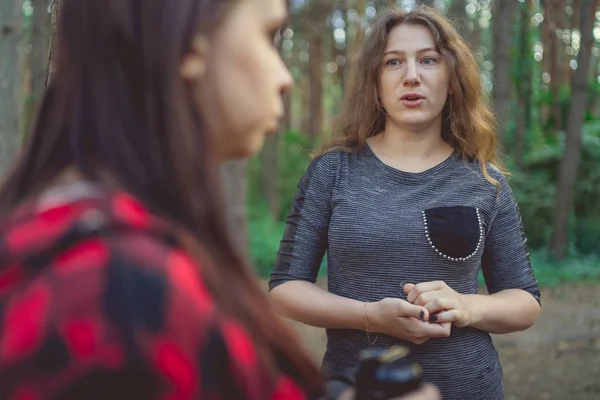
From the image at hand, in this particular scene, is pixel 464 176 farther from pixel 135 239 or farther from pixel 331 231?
pixel 135 239

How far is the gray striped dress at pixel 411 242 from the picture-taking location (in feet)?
6.98

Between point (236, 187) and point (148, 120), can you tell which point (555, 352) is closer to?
point (236, 187)

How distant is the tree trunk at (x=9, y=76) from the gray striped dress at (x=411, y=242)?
8.92ft

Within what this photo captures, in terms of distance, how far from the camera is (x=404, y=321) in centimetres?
200

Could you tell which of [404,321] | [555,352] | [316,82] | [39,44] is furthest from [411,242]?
[316,82]

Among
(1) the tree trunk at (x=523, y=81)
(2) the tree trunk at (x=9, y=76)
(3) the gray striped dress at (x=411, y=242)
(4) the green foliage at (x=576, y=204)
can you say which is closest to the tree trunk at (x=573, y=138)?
(4) the green foliage at (x=576, y=204)

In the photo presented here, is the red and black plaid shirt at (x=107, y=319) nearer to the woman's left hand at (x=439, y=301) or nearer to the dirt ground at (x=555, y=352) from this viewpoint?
the woman's left hand at (x=439, y=301)

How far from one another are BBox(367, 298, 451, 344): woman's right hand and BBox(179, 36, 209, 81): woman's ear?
1.26 metres

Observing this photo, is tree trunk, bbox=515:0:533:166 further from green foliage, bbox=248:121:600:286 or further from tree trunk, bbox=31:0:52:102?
tree trunk, bbox=31:0:52:102

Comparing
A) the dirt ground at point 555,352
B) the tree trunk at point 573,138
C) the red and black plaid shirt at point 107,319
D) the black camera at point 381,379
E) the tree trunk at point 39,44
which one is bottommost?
the dirt ground at point 555,352

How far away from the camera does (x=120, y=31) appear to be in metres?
0.84

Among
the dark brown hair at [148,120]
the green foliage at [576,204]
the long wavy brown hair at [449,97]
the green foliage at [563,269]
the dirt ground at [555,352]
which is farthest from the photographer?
the green foliage at [576,204]

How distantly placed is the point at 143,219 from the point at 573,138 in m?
10.5

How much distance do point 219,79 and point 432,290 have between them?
50.8 inches
